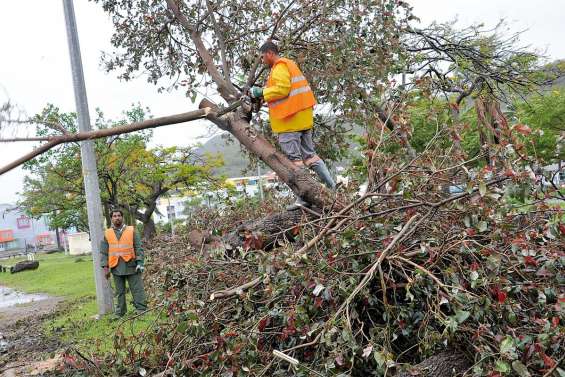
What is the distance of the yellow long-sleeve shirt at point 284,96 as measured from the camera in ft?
16.5

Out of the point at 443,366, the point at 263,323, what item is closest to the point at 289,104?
the point at 263,323

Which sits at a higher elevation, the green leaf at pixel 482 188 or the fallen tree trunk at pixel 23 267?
the green leaf at pixel 482 188

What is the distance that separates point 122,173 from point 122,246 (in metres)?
8.13

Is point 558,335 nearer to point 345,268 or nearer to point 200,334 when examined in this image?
point 345,268

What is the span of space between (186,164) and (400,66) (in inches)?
537

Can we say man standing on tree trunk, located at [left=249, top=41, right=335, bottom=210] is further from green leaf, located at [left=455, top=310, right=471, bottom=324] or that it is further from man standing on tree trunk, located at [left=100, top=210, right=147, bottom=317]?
man standing on tree trunk, located at [left=100, top=210, right=147, bottom=317]

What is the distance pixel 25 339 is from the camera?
778 cm

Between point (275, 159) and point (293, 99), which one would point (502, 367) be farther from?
point (293, 99)

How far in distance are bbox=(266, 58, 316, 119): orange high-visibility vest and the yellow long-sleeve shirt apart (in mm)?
67

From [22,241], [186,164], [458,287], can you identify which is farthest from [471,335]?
[22,241]

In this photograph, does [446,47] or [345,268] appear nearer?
[345,268]

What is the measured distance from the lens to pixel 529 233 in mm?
3529

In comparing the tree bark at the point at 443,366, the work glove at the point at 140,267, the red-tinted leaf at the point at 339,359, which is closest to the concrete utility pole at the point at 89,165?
the work glove at the point at 140,267

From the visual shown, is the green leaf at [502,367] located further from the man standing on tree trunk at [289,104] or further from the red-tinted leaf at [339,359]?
the man standing on tree trunk at [289,104]
